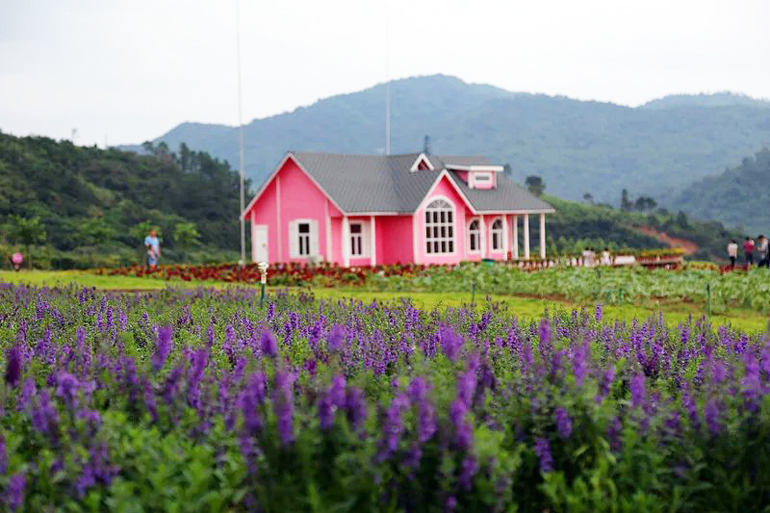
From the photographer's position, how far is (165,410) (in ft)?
18.4

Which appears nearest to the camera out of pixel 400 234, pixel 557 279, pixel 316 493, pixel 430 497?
pixel 316 493

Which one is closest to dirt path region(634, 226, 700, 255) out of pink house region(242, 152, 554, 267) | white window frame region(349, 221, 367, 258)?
pink house region(242, 152, 554, 267)

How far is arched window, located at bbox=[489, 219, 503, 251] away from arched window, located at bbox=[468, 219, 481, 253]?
120 cm

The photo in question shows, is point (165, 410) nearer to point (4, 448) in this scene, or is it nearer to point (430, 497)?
point (4, 448)

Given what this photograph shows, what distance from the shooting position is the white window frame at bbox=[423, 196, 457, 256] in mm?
33375

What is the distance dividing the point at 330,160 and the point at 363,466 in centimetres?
3048

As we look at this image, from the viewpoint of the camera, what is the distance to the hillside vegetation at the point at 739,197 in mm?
110000

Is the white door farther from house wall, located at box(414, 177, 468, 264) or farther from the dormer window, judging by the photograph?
the dormer window

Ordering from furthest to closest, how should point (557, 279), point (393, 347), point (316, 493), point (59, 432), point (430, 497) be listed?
point (557, 279), point (393, 347), point (59, 432), point (430, 497), point (316, 493)

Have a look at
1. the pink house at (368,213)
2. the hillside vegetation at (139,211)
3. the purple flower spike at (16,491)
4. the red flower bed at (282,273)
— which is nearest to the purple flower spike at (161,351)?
the purple flower spike at (16,491)

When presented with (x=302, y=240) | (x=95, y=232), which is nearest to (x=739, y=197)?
(x=95, y=232)

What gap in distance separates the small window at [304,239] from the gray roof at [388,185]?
6.32ft

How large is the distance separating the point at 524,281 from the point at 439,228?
413 inches

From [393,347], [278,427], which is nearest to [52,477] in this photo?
[278,427]
